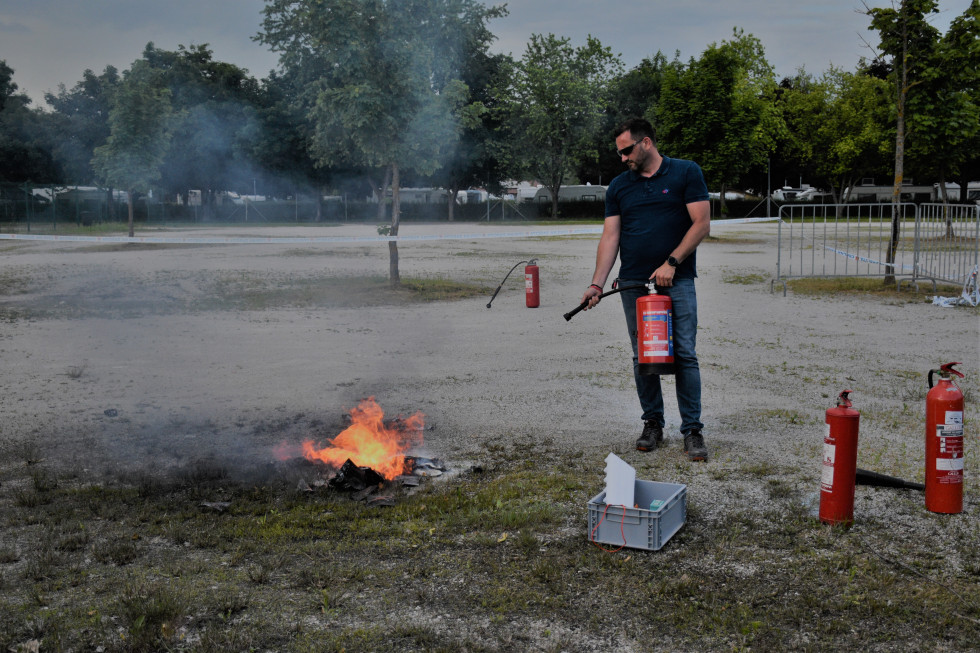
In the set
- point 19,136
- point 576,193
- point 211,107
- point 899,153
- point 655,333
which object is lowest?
point 655,333

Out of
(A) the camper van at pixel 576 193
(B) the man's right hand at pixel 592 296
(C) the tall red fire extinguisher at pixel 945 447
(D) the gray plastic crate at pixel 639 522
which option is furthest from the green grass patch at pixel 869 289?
(A) the camper van at pixel 576 193

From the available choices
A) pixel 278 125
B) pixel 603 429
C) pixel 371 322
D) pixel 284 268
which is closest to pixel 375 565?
pixel 603 429

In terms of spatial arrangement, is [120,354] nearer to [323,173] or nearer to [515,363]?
[515,363]

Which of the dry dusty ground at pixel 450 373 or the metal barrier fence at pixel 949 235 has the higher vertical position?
the metal barrier fence at pixel 949 235

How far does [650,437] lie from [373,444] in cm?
179

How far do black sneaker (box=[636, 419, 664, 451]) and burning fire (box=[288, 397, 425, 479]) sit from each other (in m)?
1.49

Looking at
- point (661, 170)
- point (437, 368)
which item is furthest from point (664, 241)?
point (437, 368)

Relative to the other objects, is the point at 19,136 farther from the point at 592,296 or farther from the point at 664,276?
the point at 664,276

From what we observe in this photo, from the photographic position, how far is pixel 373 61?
523 inches

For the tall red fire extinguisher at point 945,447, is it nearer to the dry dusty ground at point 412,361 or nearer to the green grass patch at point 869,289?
the dry dusty ground at point 412,361

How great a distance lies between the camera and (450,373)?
25.5 feet

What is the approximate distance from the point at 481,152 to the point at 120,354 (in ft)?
139

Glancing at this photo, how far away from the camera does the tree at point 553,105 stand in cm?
4834

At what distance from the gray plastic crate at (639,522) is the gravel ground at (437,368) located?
0.53 metres
